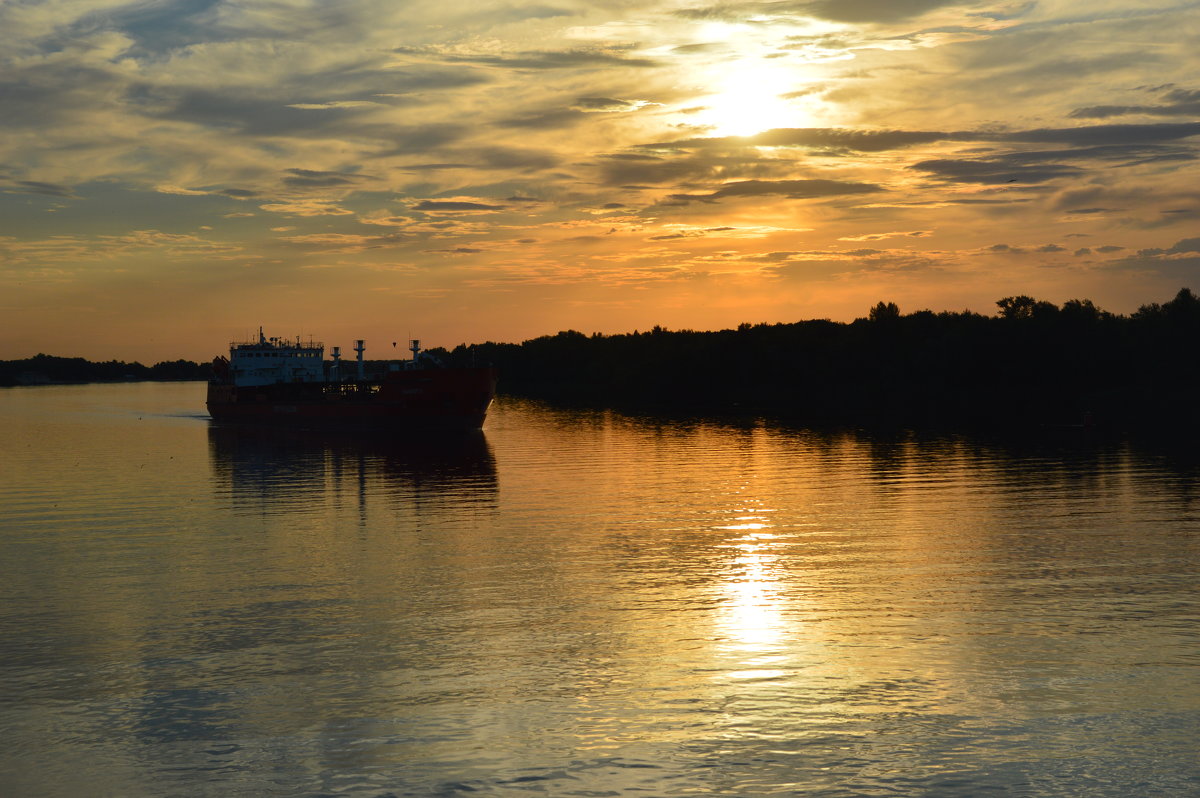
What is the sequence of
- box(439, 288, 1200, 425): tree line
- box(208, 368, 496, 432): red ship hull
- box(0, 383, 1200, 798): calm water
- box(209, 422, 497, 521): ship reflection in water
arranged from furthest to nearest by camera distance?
box(439, 288, 1200, 425): tree line, box(208, 368, 496, 432): red ship hull, box(209, 422, 497, 521): ship reflection in water, box(0, 383, 1200, 798): calm water

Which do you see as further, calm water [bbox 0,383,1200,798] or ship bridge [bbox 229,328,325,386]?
ship bridge [bbox 229,328,325,386]

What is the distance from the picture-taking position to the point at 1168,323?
514 feet

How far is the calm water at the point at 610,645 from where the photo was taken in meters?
13.3

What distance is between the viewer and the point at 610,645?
19.2m

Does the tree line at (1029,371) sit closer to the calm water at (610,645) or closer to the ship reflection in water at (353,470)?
the ship reflection in water at (353,470)

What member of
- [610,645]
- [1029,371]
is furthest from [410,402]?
[1029,371]

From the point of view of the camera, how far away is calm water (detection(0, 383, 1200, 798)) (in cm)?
1329

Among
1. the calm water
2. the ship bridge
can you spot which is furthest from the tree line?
the calm water

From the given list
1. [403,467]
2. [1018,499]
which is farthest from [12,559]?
[1018,499]

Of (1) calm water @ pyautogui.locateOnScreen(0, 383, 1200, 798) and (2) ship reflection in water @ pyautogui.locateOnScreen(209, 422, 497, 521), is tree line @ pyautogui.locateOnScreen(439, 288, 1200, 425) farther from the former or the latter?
(1) calm water @ pyautogui.locateOnScreen(0, 383, 1200, 798)

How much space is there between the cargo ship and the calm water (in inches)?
1963

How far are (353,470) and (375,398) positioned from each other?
38.0m

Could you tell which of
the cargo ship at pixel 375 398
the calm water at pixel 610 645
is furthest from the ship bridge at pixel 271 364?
the calm water at pixel 610 645

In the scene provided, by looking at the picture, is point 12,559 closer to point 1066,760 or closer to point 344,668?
point 344,668
